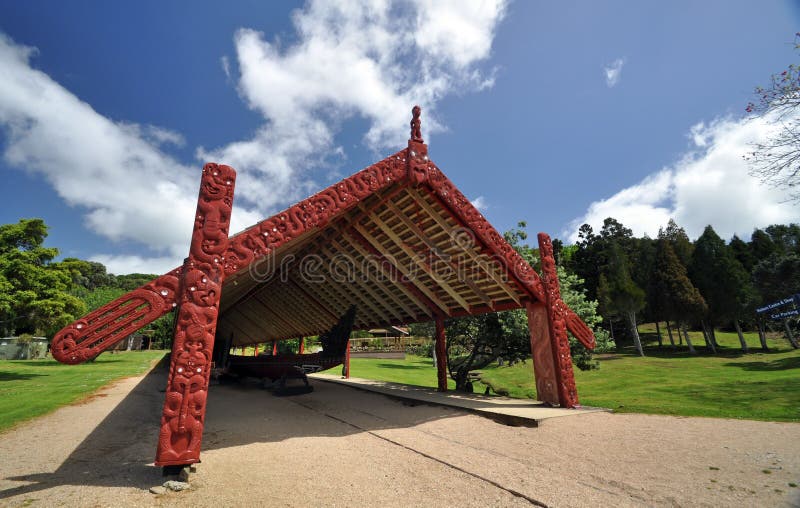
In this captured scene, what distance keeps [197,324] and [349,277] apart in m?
7.68

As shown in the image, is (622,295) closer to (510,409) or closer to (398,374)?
(398,374)

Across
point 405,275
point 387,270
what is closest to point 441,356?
point 405,275

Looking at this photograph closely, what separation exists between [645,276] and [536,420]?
39258 mm

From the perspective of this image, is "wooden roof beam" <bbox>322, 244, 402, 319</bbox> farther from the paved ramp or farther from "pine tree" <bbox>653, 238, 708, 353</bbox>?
"pine tree" <bbox>653, 238, 708, 353</bbox>

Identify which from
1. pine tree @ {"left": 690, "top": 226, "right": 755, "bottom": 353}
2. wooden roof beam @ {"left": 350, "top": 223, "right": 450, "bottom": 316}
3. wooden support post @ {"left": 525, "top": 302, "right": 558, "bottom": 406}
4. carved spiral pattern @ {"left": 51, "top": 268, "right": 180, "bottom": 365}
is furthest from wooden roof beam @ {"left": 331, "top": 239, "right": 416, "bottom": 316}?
pine tree @ {"left": 690, "top": 226, "right": 755, "bottom": 353}

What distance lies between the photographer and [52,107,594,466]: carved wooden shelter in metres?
4.55

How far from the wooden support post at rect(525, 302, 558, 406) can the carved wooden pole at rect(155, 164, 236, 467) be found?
7.51m

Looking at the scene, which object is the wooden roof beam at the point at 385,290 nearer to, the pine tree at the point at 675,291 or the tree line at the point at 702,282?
the tree line at the point at 702,282

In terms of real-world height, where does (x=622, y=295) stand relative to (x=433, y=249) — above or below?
above

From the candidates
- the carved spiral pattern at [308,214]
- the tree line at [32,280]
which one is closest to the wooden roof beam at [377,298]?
the carved spiral pattern at [308,214]

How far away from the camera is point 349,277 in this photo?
1235cm

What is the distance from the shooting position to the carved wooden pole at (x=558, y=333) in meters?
8.70

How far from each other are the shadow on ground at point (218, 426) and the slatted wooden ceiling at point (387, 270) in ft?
10.9

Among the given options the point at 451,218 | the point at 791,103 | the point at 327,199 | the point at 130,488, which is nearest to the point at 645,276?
the point at 791,103
